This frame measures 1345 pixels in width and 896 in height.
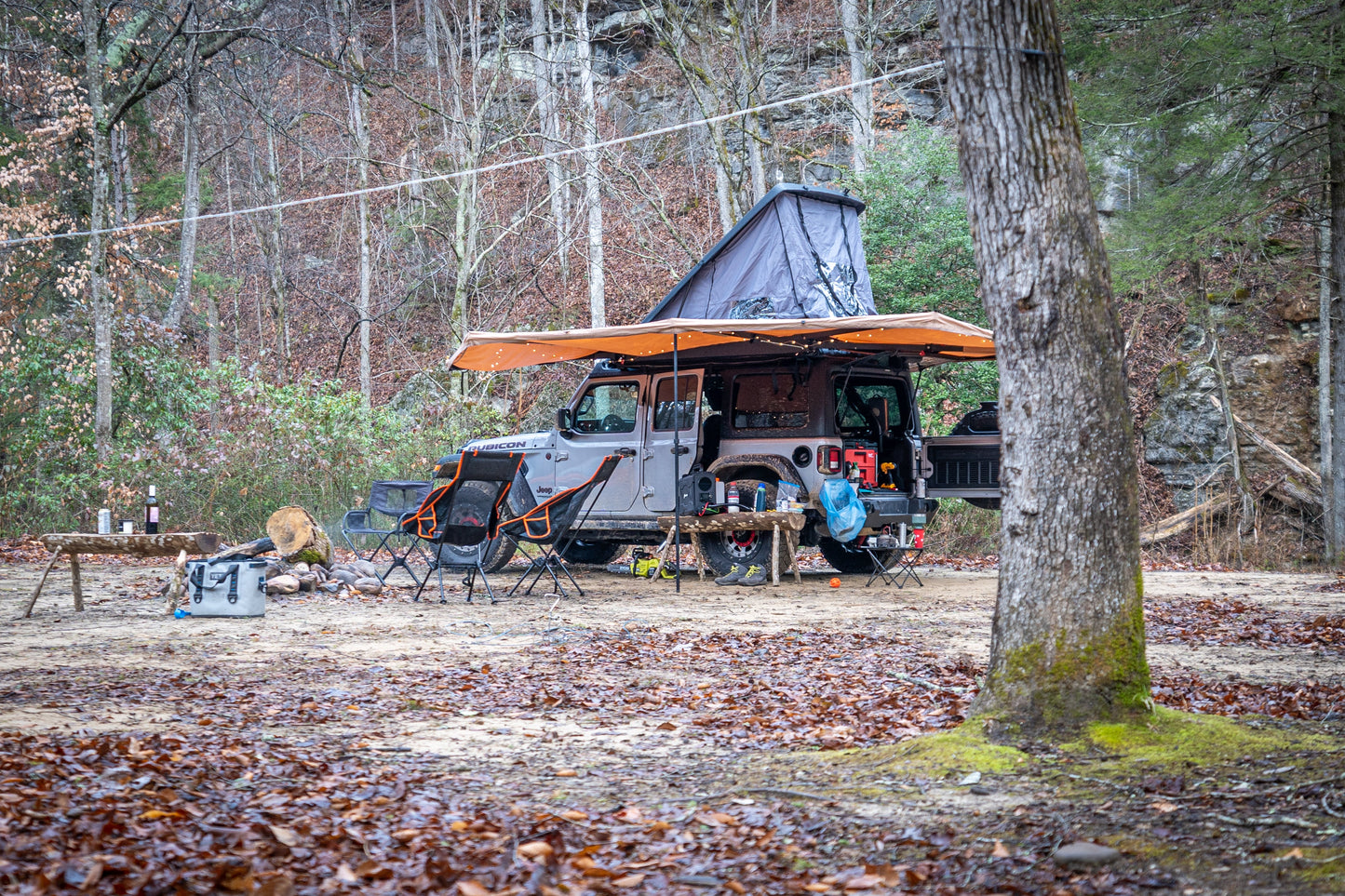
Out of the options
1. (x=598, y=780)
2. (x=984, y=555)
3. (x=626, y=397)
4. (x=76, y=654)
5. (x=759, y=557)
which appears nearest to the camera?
(x=598, y=780)

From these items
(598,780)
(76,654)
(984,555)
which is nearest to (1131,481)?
(598,780)

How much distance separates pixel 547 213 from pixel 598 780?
21.9m

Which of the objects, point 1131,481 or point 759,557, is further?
point 759,557

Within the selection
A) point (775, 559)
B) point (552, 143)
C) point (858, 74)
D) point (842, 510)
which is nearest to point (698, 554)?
point (775, 559)

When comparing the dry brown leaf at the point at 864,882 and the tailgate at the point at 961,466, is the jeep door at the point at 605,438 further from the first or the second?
the dry brown leaf at the point at 864,882

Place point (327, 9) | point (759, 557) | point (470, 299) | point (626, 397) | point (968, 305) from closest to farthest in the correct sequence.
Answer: point (759, 557), point (626, 397), point (968, 305), point (327, 9), point (470, 299)

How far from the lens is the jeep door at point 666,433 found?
10.3 meters

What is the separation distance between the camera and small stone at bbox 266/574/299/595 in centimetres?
954

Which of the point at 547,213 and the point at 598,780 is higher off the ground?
the point at 547,213

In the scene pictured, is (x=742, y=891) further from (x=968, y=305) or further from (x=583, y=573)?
(x=968, y=305)

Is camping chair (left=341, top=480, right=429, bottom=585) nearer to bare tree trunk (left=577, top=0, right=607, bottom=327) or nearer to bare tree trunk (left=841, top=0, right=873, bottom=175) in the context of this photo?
bare tree trunk (left=577, top=0, right=607, bottom=327)

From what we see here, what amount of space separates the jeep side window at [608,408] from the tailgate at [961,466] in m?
2.73

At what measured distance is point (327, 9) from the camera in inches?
913

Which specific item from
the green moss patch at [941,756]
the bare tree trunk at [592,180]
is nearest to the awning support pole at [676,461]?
the green moss patch at [941,756]
